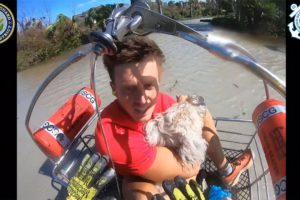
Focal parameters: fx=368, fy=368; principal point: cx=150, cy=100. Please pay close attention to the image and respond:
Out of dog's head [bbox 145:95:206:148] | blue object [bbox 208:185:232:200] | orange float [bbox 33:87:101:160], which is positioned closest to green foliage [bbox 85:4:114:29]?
orange float [bbox 33:87:101:160]

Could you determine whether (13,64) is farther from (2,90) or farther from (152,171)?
(152,171)

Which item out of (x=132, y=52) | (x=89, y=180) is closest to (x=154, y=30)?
(x=132, y=52)

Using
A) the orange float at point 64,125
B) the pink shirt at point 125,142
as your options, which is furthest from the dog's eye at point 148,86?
the orange float at point 64,125

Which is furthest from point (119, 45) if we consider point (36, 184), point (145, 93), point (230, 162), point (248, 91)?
point (248, 91)

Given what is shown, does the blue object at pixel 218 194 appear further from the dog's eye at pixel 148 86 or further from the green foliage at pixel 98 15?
the green foliage at pixel 98 15

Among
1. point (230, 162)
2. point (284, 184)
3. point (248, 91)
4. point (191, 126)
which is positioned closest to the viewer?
point (284, 184)

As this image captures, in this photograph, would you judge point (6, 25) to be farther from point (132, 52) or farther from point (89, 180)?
point (89, 180)
